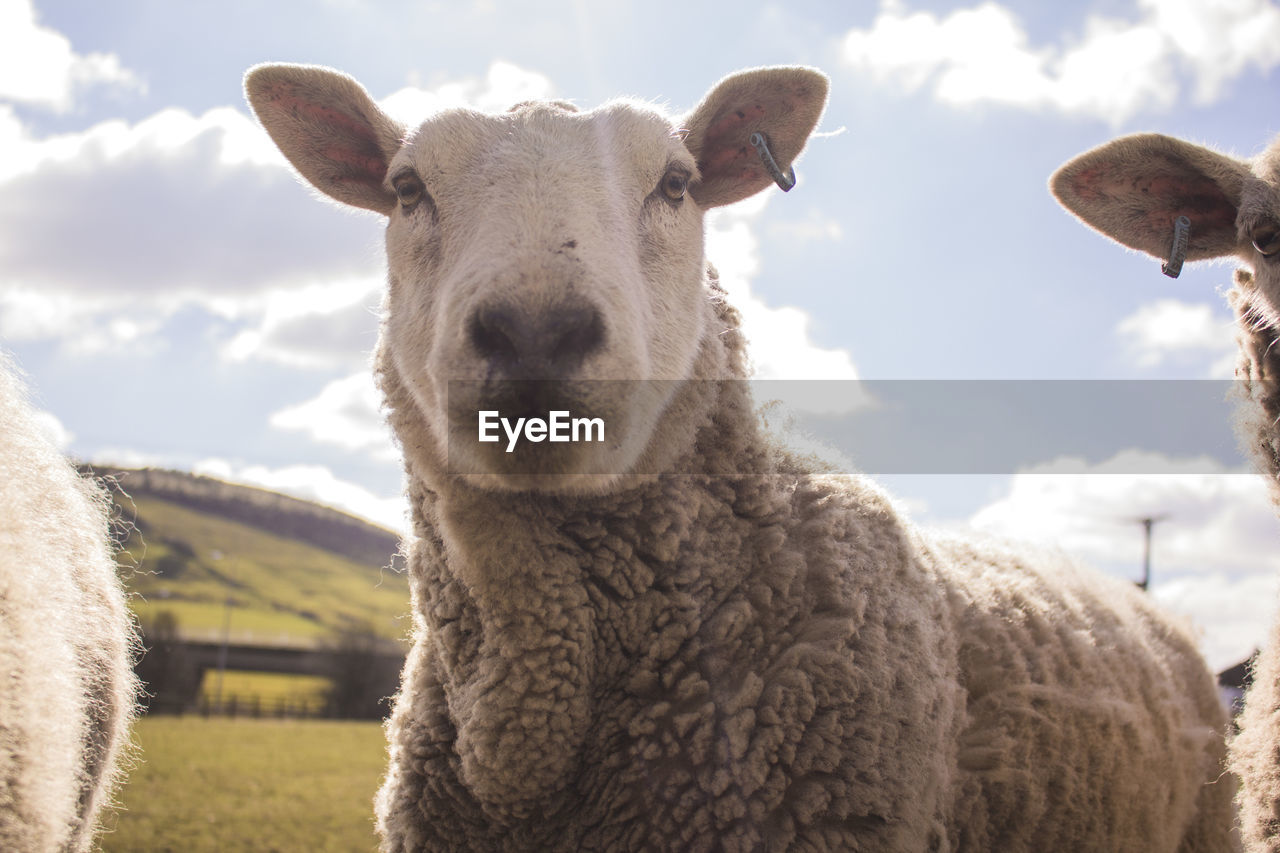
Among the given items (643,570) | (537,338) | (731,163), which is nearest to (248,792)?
(643,570)

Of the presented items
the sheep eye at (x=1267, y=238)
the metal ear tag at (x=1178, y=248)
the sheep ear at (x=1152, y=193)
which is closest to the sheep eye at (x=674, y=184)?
the sheep ear at (x=1152, y=193)

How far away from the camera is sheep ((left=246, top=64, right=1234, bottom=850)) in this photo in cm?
275

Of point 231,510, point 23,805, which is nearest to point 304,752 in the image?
point 23,805

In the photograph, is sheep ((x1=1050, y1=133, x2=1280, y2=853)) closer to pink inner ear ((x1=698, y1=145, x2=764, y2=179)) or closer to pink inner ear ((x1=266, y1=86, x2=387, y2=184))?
pink inner ear ((x1=698, y1=145, x2=764, y2=179))

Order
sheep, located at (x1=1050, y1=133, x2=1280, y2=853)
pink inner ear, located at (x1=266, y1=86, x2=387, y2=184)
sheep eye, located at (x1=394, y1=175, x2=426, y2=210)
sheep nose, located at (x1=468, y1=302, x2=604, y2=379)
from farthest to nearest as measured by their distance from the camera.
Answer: pink inner ear, located at (x1=266, y1=86, x2=387, y2=184), sheep eye, located at (x1=394, y1=175, x2=426, y2=210), sheep, located at (x1=1050, y1=133, x2=1280, y2=853), sheep nose, located at (x1=468, y1=302, x2=604, y2=379)

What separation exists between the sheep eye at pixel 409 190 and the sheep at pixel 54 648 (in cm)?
194

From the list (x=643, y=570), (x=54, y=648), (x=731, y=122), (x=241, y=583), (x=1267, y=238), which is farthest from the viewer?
(x=241, y=583)

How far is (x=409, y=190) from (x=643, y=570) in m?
1.81

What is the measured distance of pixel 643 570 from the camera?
303 cm

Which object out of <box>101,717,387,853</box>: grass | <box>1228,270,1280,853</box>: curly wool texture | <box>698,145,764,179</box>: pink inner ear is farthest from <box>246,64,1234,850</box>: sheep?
<box>101,717,387,853</box>: grass

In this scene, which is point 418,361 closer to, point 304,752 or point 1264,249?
point 1264,249

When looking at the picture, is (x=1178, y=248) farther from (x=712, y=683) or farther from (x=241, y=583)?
(x=241, y=583)

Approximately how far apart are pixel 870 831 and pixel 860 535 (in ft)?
3.54

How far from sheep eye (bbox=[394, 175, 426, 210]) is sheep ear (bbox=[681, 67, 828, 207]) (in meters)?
1.12
